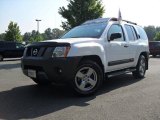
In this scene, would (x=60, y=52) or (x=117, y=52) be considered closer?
(x=60, y=52)

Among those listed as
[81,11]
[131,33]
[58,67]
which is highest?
[81,11]

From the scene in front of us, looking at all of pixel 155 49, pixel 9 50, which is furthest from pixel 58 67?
pixel 155 49

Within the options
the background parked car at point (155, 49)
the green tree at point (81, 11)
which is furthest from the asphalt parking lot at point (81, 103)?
the green tree at point (81, 11)

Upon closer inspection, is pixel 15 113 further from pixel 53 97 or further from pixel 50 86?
pixel 50 86

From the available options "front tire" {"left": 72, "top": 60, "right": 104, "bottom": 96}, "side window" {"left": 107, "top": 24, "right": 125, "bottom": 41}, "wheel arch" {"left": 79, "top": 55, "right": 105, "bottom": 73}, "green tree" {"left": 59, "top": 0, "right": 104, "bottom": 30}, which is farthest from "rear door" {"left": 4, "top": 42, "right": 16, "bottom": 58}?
"front tire" {"left": 72, "top": 60, "right": 104, "bottom": 96}

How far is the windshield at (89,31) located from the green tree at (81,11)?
19.2 metres

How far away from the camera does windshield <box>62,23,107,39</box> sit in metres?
7.54

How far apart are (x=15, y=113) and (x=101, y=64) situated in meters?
2.77

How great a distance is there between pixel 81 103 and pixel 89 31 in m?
2.50

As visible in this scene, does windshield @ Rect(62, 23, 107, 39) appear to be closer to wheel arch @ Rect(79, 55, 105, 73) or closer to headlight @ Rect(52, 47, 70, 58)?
wheel arch @ Rect(79, 55, 105, 73)

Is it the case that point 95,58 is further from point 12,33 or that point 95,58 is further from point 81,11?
point 12,33

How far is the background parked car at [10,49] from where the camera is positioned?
2282 centimetres

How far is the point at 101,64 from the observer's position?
7.23 m

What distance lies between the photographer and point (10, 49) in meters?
23.3
